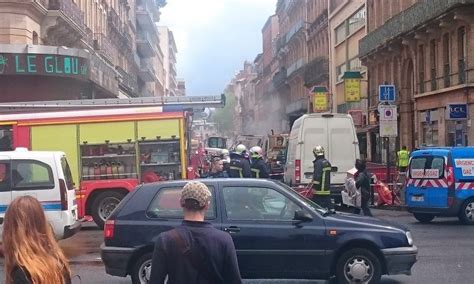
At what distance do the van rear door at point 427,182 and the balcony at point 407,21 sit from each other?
14122 mm

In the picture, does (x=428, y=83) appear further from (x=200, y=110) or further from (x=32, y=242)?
(x=32, y=242)

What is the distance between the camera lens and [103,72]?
34469mm

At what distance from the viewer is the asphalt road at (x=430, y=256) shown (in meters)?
10.4

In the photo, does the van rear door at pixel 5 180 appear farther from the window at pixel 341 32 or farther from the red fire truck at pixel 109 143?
the window at pixel 341 32

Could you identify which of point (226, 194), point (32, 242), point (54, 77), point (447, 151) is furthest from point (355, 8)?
point (32, 242)

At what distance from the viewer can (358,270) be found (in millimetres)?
9305

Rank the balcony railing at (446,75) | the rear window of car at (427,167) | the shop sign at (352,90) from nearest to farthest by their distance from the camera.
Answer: the rear window of car at (427,167) < the balcony railing at (446,75) < the shop sign at (352,90)

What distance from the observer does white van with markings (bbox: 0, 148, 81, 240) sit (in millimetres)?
13302

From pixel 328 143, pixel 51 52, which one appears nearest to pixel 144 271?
pixel 328 143

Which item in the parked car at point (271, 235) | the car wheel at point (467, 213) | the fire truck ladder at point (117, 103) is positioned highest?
the fire truck ladder at point (117, 103)

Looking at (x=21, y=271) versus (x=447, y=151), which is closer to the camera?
(x=21, y=271)

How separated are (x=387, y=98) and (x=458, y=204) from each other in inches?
329

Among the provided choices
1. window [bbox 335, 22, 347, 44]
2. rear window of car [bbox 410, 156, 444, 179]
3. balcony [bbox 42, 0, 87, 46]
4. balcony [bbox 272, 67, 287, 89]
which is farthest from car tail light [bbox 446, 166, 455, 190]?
balcony [bbox 272, 67, 287, 89]

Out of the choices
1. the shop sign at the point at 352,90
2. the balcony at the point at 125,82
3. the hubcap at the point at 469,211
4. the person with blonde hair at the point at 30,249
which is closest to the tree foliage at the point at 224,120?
the balcony at the point at 125,82
